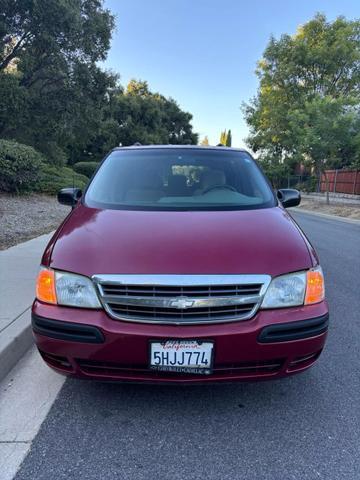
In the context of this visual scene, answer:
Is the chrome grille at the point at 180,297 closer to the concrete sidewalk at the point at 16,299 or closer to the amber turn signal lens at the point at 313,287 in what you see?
the amber turn signal lens at the point at 313,287

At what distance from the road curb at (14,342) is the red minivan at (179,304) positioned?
68 cm

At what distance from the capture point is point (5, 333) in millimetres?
3203

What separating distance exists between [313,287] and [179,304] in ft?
2.75

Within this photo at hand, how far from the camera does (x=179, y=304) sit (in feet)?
7.23

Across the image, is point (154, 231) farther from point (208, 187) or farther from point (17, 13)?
point (17, 13)

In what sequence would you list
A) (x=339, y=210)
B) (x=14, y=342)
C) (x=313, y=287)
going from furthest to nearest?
(x=339, y=210)
(x=14, y=342)
(x=313, y=287)

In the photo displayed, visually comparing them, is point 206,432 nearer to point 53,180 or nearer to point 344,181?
point 53,180

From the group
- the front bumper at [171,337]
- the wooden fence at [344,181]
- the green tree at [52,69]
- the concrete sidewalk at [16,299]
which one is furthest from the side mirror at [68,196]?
the wooden fence at [344,181]

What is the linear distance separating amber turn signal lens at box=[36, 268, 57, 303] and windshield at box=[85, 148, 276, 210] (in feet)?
2.73

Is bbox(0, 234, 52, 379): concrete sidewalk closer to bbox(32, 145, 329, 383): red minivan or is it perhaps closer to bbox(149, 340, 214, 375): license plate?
bbox(32, 145, 329, 383): red minivan

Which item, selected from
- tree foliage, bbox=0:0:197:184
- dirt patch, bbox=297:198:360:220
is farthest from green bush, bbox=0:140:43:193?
dirt patch, bbox=297:198:360:220

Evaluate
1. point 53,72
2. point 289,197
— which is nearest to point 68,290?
point 289,197

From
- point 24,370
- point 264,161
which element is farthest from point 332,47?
point 24,370

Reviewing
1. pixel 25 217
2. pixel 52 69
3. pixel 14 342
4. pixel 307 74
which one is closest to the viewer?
pixel 14 342
